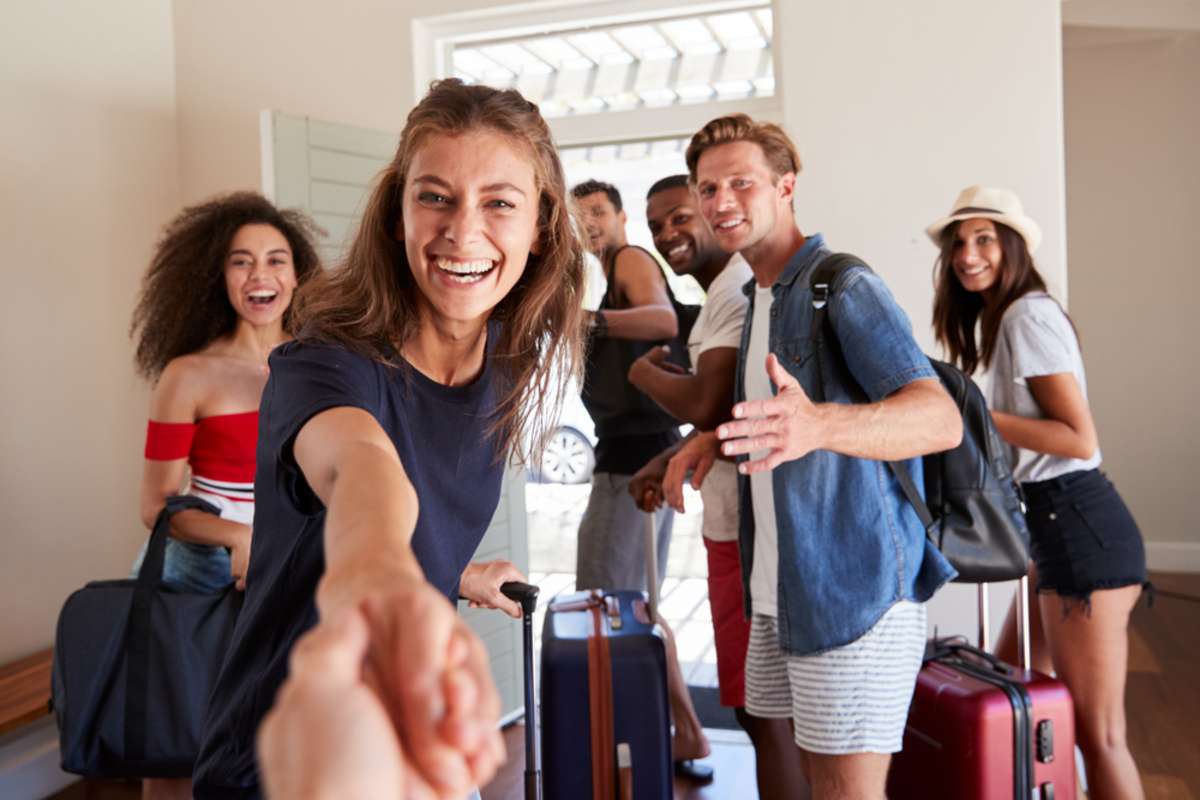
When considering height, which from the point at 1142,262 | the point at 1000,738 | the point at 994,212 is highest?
the point at 1142,262

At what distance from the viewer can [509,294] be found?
1453 mm

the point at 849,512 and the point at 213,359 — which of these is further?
the point at 213,359

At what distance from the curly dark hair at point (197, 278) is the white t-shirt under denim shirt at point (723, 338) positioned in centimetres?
108

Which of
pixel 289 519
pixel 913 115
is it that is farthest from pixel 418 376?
pixel 913 115

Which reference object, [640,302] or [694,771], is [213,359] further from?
[694,771]

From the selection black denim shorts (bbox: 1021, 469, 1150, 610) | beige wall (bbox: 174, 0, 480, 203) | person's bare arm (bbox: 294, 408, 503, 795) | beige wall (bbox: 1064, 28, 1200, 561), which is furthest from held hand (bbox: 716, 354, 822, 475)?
beige wall (bbox: 1064, 28, 1200, 561)

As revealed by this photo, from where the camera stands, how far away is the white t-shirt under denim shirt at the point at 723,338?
7.33 feet

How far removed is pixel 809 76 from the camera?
11.5ft

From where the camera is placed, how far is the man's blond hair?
2041mm

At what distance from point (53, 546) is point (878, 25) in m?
3.55

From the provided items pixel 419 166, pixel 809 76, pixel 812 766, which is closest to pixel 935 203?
pixel 809 76

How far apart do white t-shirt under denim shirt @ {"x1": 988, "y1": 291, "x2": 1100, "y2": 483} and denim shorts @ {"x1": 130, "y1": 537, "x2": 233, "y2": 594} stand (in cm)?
194

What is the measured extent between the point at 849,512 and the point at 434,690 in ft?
4.56

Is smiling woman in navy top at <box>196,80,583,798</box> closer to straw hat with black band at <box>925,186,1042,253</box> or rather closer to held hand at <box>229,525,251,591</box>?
held hand at <box>229,525,251,591</box>
